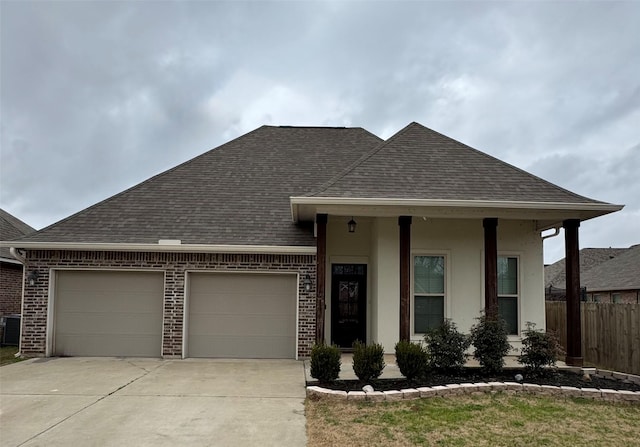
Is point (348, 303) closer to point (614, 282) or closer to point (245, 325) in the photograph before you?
point (245, 325)

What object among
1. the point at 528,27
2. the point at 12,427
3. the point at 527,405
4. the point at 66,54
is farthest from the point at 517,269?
the point at 66,54

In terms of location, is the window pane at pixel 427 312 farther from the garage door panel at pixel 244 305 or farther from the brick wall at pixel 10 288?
the brick wall at pixel 10 288

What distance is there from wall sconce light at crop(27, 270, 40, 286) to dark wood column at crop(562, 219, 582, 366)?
11.1 m

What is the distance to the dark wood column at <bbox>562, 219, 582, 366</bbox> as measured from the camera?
9.70 metres

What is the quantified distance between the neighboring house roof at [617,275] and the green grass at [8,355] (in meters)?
21.0

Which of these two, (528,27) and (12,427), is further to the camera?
(528,27)

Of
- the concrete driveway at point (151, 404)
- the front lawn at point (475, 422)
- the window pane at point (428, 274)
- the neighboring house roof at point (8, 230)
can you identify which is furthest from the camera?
the neighboring house roof at point (8, 230)

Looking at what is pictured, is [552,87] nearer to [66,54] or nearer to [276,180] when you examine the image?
[276,180]

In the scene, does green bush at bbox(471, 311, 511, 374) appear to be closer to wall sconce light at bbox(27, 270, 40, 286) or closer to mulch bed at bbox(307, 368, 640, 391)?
mulch bed at bbox(307, 368, 640, 391)

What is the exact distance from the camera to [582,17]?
1166 centimetres

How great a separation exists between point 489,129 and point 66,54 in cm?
1456

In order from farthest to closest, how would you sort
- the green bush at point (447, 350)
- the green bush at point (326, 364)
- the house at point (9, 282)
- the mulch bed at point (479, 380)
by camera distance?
1. the house at point (9, 282)
2. the green bush at point (447, 350)
3. the green bush at point (326, 364)
4. the mulch bed at point (479, 380)

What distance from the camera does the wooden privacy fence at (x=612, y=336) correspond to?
32.7 ft

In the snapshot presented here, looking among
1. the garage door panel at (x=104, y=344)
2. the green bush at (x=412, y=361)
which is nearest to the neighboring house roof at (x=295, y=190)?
the garage door panel at (x=104, y=344)
